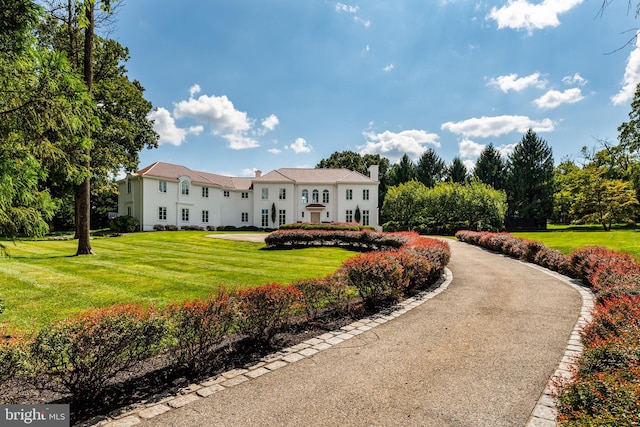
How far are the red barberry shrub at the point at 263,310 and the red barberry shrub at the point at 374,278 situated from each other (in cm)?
228

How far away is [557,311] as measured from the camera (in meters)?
7.26

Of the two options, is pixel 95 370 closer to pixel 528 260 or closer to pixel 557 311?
pixel 557 311

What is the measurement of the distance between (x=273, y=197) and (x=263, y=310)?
121 feet

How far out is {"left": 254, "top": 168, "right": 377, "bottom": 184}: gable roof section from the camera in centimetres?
4107

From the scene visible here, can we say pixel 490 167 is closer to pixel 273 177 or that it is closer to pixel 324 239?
pixel 273 177

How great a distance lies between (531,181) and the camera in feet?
152

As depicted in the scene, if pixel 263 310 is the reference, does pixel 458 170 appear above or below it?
above

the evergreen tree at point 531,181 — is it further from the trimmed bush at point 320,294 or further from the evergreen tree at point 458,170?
the trimmed bush at point 320,294

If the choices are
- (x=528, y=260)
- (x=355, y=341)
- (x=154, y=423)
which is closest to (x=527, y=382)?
(x=355, y=341)

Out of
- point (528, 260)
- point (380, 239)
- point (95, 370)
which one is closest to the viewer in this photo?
point (95, 370)

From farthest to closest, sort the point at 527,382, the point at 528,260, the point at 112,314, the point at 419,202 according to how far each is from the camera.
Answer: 1. the point at 419,202
2. the point at 528,260
3. the point at 527,382
4. the point at 112,314

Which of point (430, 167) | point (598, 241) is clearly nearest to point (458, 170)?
point (430, 167)

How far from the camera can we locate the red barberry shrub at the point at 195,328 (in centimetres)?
411

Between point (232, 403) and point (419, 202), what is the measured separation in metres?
35.2
